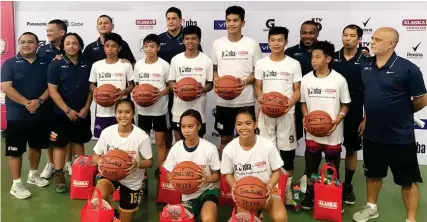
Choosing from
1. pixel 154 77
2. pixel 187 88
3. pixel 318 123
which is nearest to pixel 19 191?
pixel 154 77

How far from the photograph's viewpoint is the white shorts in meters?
3.70

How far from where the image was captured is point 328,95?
11.6ft

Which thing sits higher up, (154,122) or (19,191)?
(154,122)

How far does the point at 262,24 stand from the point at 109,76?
215cm

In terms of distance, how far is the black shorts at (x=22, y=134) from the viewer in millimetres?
3967

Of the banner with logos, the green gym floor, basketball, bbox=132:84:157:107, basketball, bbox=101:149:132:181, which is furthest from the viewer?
the banner with logos

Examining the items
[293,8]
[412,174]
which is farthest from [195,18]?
[412,174]

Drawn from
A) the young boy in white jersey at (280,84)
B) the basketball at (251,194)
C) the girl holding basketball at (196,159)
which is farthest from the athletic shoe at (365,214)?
the girl holding basketball at (196,159)

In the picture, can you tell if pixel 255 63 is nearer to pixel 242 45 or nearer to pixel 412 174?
pixel 242 45

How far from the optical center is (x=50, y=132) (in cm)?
420

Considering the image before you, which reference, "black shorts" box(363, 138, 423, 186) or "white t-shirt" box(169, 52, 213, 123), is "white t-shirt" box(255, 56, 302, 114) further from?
"black shorts" box(363, 138, 423, 186)

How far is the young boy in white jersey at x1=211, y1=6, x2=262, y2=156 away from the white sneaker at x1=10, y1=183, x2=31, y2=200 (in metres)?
2.07

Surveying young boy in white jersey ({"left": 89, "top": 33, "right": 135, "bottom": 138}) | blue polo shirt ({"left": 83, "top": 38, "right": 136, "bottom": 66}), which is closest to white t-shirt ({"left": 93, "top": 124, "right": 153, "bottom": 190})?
young boy in white jersey ({"left": 89, "top": 33, "right": 135, "bottom": 138})

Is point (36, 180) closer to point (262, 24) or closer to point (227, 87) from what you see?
point (227, 87)
